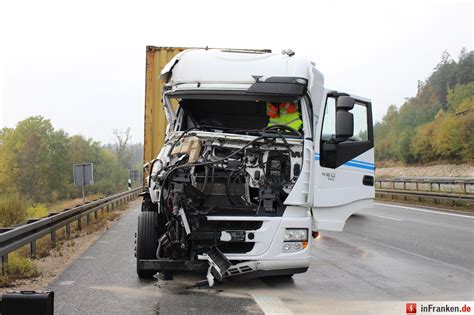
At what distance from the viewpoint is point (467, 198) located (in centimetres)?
1925

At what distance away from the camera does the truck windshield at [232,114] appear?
696 cm

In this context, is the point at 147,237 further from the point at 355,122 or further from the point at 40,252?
the point at 40,252

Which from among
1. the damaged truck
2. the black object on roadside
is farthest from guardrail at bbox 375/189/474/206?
the black object on roadside

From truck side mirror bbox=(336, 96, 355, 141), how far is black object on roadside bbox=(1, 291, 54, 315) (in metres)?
4.69

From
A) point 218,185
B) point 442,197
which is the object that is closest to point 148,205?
point 218,185

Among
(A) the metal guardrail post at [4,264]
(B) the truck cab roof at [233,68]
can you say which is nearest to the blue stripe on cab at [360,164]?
(B) the truck cab roof at [233,68]

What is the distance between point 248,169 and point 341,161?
5.04 ft

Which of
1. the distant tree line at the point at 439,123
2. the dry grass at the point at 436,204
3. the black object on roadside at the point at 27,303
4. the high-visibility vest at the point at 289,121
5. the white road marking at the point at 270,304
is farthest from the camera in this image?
the distant tree line at the point at 439,123

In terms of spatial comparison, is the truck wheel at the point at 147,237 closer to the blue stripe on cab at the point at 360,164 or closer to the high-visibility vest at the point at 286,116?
the high-visibility vest at the point at 286,116

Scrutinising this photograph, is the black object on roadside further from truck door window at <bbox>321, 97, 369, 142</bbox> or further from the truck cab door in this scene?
truck door window at <bbox>321, 97, 369, 142</bbox>

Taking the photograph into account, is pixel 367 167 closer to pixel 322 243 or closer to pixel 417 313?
pixel 417 313

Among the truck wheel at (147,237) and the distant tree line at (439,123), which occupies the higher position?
the distant tree line at (439,123)

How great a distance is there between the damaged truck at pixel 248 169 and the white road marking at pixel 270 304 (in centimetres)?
29

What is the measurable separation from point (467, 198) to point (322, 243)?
407 inches
